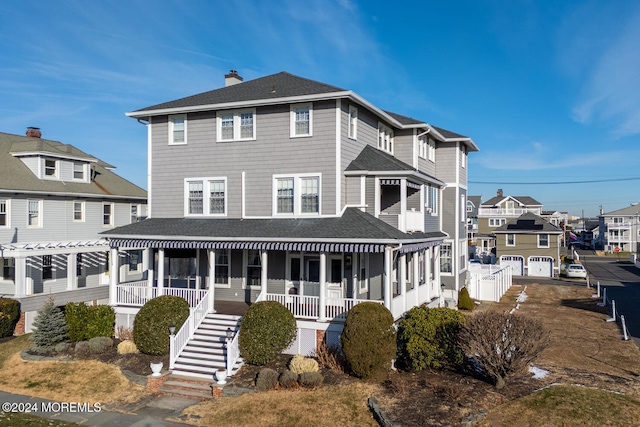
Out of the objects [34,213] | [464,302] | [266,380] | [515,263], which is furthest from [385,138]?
[515,263]

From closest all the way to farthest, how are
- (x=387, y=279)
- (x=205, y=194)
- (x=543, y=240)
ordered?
(x=387, y=279) → (x=205, y=194) → (x=543, y=240)

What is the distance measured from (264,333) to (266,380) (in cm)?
164

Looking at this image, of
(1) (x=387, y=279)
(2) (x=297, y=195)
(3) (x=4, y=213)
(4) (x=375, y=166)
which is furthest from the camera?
(3) (x=4, y=213)

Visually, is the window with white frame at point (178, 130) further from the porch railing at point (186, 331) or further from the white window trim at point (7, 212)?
the white window trim at point (7, 212)

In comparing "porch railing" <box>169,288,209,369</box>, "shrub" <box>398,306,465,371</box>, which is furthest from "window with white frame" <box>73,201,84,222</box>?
"shrub" <box>398,306,465,371</box>

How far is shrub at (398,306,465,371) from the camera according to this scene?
14.7 metres

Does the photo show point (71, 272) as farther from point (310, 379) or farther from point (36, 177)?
point (310, 379)

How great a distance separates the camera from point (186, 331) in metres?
17.1

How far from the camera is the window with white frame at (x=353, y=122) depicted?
2038 centimetres

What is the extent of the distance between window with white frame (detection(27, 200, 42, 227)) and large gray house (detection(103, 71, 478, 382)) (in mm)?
7672

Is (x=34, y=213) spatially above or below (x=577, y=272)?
above

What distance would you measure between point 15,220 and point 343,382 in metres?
19.8

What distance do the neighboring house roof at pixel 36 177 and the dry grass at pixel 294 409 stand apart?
1792 centimetres

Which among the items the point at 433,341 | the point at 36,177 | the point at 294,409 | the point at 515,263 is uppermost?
the point at 36,177
